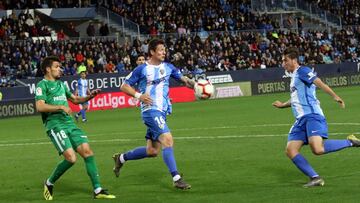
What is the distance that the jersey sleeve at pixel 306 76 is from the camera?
1259 cm

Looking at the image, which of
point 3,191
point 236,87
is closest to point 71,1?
point 236,87

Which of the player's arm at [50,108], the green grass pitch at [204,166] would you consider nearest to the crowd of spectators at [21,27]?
the green grass pitch at [204,166]

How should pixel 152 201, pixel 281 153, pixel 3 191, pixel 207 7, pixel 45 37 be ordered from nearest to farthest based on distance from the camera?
1. pixel 152 201
2. pixel 3 191
3. pixel 281 153
4. pixel 45 37
5. pixel 207 7

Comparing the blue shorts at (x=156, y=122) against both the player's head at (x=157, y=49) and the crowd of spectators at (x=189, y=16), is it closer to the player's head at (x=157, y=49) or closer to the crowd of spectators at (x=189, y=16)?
the player's head at (x=157, y=49)

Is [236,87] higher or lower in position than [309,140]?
lower

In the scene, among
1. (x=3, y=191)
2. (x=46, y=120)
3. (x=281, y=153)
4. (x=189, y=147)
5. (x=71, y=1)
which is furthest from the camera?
(x=71, y=1)

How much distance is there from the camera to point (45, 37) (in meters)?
45.8

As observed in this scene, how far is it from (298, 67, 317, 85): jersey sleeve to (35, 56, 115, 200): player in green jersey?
3172mm

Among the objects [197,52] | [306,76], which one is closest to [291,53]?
[306,76]

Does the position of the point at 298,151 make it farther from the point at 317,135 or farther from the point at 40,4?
the point at 40,4

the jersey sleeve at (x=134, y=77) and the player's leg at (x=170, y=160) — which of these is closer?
the player's leg at (x=170, y=160)

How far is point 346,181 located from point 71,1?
4179cm

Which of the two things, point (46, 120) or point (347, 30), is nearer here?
point (46, 120)

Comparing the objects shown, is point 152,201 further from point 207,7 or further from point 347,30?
point 347,30
